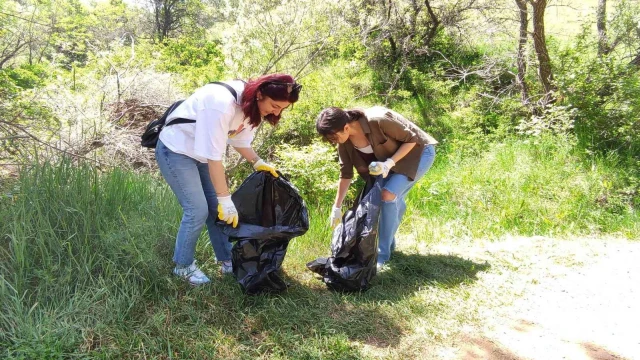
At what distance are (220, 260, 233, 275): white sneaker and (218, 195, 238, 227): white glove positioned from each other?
472 mm

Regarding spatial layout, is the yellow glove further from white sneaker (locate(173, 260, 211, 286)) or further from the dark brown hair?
white sneaker (locate(173, 260, 211, 286))

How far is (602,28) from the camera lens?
6.95 metres

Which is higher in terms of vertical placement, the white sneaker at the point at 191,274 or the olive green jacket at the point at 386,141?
the olive green jacket at the point at 386,141

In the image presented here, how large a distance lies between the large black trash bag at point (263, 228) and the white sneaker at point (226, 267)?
209 mm

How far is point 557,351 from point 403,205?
152 centimetres

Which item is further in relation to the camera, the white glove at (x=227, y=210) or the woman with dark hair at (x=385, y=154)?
the woman with dark hair at (x=385, y=154)

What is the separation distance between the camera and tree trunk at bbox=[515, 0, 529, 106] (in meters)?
7.03

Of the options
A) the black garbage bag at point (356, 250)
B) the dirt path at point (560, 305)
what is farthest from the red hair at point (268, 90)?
the dirt path at point (560, 305)

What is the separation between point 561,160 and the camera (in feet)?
19.0

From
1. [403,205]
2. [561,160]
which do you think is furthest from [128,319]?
[561,160]

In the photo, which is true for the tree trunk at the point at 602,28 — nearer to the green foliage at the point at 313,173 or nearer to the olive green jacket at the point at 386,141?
the green foliage at the point at 313,173

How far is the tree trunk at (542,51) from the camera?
256 inches

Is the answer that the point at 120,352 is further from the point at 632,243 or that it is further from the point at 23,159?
the point at 632,243

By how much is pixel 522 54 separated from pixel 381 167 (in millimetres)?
5465
